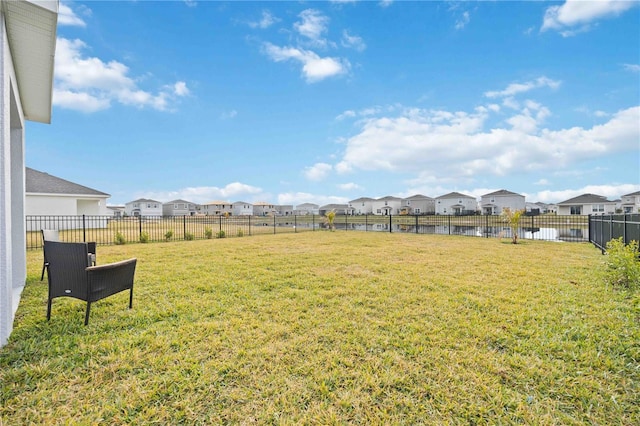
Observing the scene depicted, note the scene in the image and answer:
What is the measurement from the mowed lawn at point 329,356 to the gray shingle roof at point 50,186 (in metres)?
19.3

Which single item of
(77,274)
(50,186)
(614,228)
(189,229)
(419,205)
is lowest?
(189,229)

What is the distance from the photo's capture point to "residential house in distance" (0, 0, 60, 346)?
2.83 m

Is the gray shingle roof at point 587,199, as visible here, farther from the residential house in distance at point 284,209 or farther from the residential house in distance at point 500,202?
the residential house in distance at point 284,209

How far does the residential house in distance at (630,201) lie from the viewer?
1436 inches

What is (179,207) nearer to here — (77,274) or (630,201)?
(77,274)

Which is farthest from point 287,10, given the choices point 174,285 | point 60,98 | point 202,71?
point 174,285

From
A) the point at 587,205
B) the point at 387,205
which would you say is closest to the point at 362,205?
the point at 387,205

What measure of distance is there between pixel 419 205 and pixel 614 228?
5031 centimetres

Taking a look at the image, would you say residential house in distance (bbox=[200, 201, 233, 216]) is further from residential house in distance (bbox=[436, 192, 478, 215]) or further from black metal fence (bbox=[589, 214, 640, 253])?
black metal fence (bbox=[589, 214, 640, 253])

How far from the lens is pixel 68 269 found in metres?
→ 3.35

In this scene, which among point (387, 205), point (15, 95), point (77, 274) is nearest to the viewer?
point (77, 274)

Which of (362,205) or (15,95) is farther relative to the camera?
(362,205)

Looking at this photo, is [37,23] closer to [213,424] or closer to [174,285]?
[174,285]

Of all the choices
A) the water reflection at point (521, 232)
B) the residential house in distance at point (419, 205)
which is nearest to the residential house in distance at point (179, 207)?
the residential house in distance at point (419, 205)
